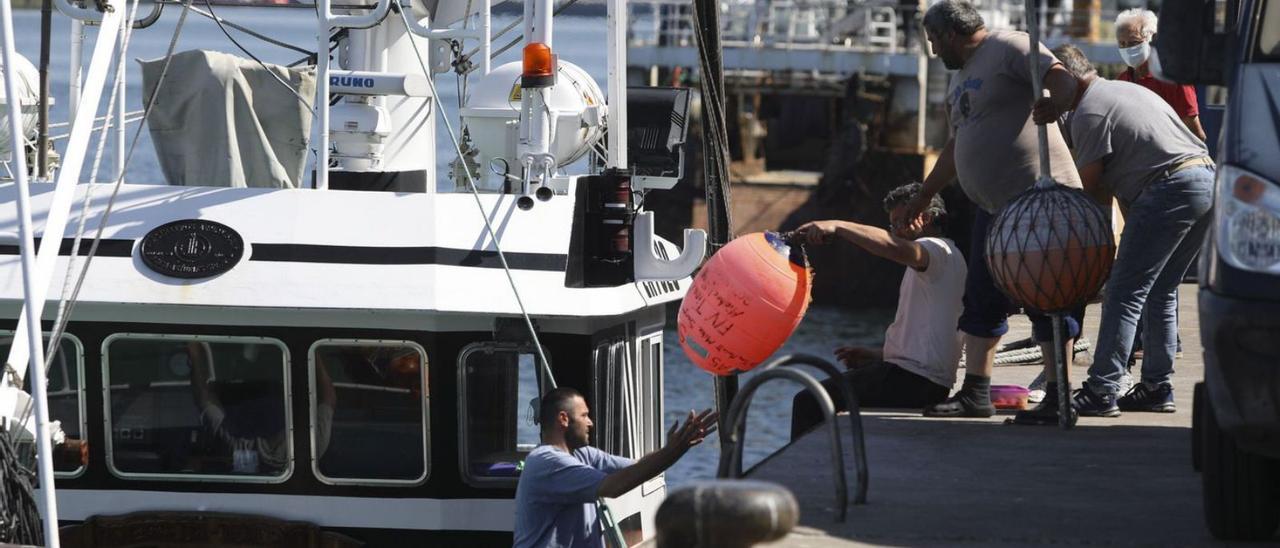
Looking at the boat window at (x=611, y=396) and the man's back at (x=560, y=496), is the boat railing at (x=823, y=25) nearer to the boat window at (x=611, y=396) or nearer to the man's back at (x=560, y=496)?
the boat window at (x=611, y=396)

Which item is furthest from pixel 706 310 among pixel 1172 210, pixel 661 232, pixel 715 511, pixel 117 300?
pixel 661 232

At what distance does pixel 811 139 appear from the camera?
49.5 m

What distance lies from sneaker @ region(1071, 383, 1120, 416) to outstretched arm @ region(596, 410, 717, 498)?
1.61m

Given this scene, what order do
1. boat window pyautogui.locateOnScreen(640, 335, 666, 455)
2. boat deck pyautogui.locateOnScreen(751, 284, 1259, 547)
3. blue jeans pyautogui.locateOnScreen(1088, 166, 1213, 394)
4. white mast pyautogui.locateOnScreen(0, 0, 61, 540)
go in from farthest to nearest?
boat window pyautogui.locateOnScreen(640, 335, 666, 455) → blue jeans pyautogui.locateOnScreen(1088, 166, 1213, 394) → white mast pyautogui.locateOnScreen(0, 0, 61, 540) → boat deck pyautogui.locateOnScreen(751, 284, 1259, 547)

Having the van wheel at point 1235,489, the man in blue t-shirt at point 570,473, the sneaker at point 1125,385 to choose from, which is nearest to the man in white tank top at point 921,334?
the sneaker at point 1125,385

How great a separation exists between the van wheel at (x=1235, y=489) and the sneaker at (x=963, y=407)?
208 cm

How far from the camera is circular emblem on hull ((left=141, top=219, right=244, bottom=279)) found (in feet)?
29.3

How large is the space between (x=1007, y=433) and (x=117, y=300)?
4.10 m

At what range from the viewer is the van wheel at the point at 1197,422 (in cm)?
623

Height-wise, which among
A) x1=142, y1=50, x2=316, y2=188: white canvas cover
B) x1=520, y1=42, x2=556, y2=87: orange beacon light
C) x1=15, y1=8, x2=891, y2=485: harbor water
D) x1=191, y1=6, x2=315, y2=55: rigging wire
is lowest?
x1=15, y1=8, x2=891, y2=485: harbor water

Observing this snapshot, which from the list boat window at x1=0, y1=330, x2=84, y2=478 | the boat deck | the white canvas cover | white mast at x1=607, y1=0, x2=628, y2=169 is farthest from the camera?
the white canvas cover

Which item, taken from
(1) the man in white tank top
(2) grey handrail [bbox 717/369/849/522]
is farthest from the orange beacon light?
(2) grey handrail [bbox 717/369/849/522]

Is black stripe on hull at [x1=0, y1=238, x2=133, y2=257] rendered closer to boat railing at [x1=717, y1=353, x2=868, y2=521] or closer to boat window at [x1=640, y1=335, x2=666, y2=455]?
boat window at [x1=640, y1=335, x2=666, y2=455]

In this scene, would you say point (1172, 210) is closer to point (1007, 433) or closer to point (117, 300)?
point (1007, 433)
